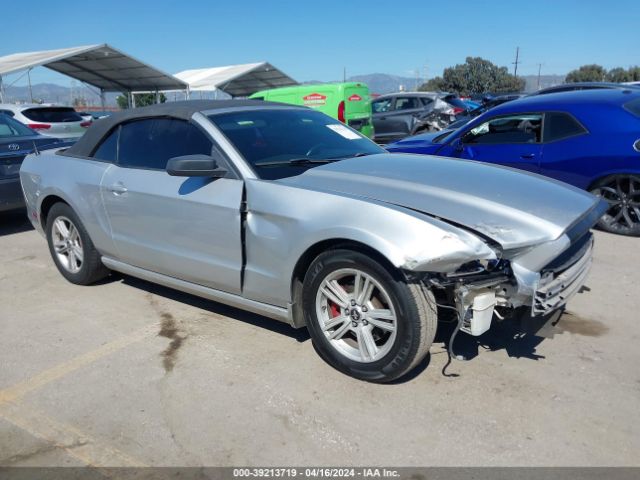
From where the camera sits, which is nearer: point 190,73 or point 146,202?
point 146,202

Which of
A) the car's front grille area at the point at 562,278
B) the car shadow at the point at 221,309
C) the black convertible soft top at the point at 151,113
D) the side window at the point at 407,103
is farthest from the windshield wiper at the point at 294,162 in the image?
the side window at the point at 407,103

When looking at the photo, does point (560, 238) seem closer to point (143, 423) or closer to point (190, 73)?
point (143, 423)

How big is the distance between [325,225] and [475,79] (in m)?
74.7

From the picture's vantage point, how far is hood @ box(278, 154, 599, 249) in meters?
2.91

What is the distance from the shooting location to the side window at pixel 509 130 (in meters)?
6.46

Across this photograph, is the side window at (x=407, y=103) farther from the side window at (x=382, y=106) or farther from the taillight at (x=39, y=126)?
the taillight at (x=39, y=126)

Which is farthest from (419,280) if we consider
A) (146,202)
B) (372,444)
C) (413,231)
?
(146,202)

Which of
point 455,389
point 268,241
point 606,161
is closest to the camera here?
point 455,389

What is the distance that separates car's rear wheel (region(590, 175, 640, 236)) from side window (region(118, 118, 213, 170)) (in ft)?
14.4

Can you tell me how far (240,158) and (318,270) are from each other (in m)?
0.96

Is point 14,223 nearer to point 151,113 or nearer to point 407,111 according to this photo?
point 151,113

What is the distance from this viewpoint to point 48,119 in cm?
1280

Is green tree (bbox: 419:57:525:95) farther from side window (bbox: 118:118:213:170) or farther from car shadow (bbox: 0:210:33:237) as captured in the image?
side window (bbox: 118:118:213:170)

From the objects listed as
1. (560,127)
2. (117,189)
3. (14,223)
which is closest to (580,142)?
(560,127)
